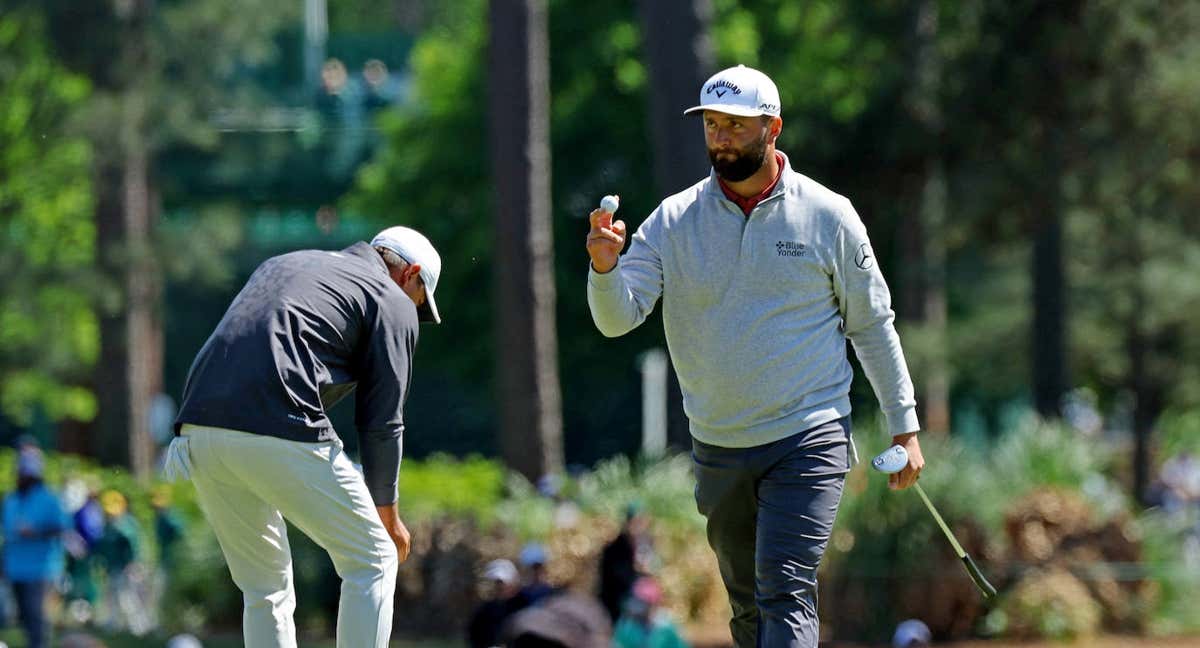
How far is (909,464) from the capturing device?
610cm

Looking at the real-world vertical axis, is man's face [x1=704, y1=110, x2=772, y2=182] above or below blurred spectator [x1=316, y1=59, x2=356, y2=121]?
below

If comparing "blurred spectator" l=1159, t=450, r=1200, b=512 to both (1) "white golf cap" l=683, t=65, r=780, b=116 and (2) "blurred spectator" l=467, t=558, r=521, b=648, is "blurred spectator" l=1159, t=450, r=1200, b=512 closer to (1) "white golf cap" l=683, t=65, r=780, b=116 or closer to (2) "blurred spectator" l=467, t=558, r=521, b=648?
(2) "blurred spectator" l=467, t=558, r=521, b=648

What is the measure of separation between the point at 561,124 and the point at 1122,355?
10.3 meters

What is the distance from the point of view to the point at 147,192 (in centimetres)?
3359

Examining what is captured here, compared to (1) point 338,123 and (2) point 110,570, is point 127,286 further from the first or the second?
(1) point 338,123

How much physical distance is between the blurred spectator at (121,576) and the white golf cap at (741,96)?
1519 cm

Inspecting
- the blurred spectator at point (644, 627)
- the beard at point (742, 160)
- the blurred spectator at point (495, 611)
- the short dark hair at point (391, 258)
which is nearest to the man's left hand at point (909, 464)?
the beard at point (742, 160)

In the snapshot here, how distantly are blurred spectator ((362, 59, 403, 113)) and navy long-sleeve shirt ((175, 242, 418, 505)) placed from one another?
40.0 meters

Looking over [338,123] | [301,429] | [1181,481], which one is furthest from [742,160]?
[338,123]

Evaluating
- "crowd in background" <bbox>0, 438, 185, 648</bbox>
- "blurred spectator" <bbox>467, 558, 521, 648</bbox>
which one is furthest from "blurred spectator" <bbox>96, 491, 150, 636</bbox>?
"blurred spectator" <bbox>467, 558, 521, 648</bbox>

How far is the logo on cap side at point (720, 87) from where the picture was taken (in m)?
5.93

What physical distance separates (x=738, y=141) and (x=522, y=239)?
46.9 ft

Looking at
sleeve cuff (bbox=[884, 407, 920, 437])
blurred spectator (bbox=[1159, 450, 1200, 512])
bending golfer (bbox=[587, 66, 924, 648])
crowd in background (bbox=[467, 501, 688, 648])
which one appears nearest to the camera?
bending golfer (bbox=[587, 66, 924, 648])

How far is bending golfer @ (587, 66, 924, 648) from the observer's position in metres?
5.96
